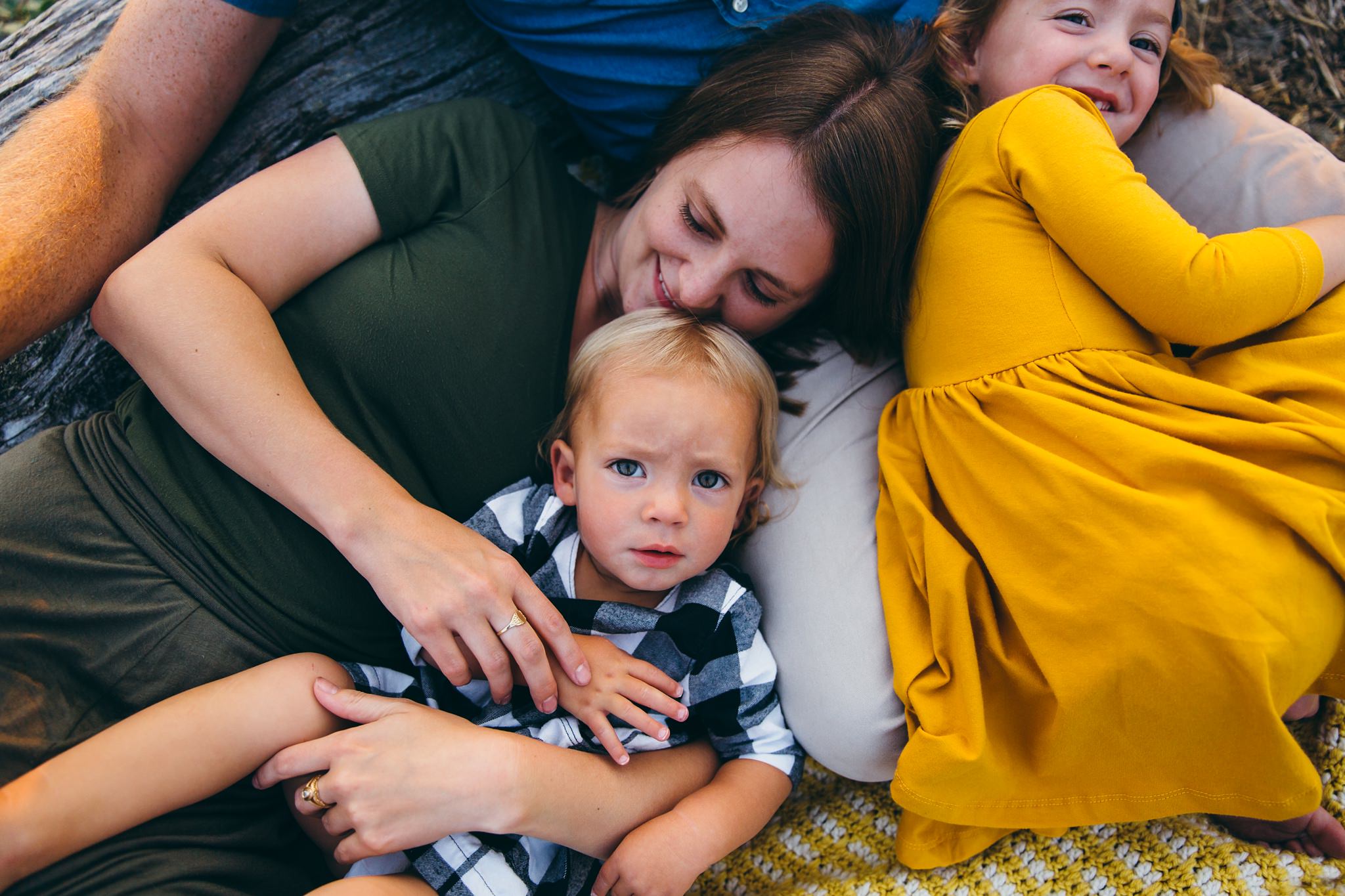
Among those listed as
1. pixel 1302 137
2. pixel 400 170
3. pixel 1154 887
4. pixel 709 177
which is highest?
pixel 400 170

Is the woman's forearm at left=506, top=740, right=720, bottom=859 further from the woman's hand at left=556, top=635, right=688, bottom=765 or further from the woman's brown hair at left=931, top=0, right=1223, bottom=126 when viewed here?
the woman's brown hair at left=931, top=0, right=1223, bottom=126

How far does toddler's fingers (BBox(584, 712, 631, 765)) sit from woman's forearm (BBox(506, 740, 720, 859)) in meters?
0.04

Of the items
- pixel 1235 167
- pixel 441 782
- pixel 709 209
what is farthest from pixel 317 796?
pixel 1235 167

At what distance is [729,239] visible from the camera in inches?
58.4

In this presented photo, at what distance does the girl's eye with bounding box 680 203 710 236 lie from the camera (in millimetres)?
1514

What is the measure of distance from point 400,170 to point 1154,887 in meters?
1.80

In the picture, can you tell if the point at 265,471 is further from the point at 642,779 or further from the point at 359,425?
the point at 642,779

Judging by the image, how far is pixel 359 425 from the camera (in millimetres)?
1515

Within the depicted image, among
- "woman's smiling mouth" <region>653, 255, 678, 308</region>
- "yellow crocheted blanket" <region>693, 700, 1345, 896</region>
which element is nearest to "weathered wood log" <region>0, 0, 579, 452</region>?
"woman's smiling mouth" <region>653, 255, 678, 308</region>

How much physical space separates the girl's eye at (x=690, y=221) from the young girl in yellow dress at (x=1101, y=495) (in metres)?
0.44

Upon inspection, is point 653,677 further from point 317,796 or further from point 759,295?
point 759,295

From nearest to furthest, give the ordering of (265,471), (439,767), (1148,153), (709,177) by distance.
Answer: (439,767), (265,471), (709,177), (1148,153)

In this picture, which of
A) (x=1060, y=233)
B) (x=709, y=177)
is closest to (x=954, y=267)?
(x=1060, y=233)

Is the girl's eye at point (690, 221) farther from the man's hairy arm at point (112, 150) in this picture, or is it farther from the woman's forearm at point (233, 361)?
the man's hairy arm at point (112, 150)
